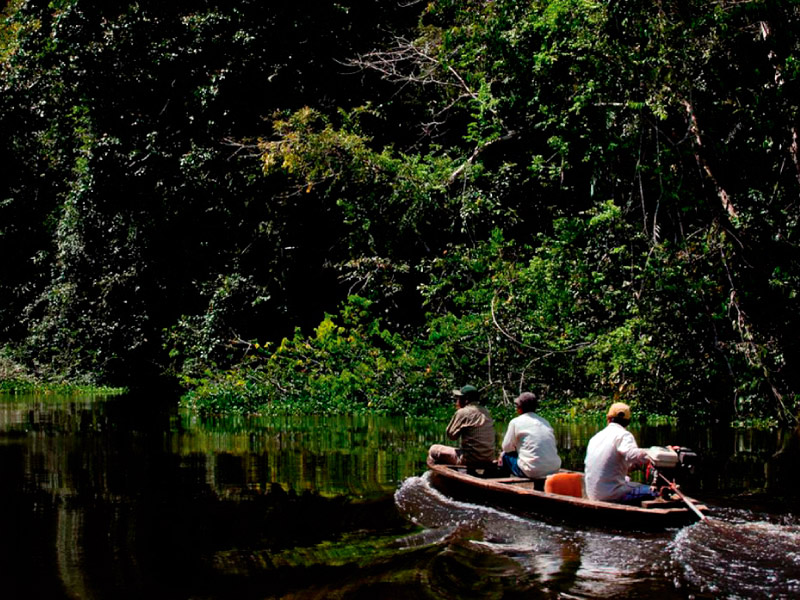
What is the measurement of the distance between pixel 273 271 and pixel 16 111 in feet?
34.6

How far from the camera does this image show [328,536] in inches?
324

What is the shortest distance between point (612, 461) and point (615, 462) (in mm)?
28

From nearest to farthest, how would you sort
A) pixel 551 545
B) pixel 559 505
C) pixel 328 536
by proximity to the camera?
pixel 551 545
pixel 328 536
pixel 559 505

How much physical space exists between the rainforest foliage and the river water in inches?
103

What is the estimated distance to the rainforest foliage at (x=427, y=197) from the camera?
1410 cm

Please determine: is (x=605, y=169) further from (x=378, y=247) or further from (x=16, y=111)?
(x=16, y=111)

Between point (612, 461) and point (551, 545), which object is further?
point (612, 461)

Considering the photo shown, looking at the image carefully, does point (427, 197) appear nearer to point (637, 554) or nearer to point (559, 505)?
point (559, 505)

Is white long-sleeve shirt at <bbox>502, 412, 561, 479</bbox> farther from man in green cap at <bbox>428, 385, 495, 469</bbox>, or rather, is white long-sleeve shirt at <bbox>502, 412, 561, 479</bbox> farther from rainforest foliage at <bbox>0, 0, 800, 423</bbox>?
rainforest foliage at <bbox>0, 0, 800, 423</bbox>

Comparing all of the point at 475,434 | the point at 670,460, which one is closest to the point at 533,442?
the point at 475,434

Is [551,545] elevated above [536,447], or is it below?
below

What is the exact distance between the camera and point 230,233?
22.8 meters

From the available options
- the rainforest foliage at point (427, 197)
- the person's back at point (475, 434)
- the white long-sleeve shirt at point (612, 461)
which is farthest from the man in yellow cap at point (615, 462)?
the rainforest foliage at point (427, 197)

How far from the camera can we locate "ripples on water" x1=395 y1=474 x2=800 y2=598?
21.9ft
